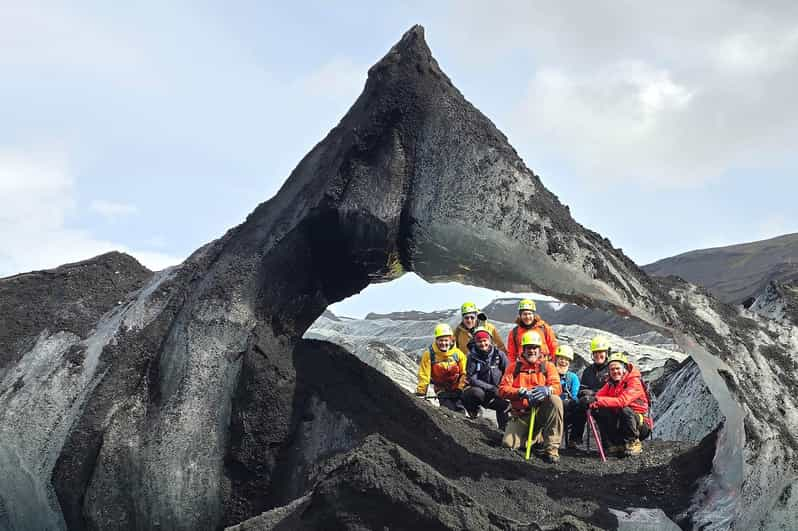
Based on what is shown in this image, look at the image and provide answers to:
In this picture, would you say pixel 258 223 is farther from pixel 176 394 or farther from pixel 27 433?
pixel 27 433

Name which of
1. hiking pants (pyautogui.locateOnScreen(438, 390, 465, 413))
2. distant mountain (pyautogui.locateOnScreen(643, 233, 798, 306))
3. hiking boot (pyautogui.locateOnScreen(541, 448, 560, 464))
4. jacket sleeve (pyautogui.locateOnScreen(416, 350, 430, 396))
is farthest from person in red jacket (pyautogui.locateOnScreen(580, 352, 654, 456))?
distant mountain (pyautogui.locateOnScreen(643, 233, 798, 306))

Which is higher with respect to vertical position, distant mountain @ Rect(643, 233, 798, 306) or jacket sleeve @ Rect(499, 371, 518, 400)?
distant mountain @ Rect(643, 233, 798, 306)

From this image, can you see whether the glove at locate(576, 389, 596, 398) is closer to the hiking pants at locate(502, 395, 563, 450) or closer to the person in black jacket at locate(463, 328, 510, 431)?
the person in black jacket at locate(463, 328, 510, 431)

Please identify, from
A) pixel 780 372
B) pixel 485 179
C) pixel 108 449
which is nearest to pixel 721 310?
pixel 780 372

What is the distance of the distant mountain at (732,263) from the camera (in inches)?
1065

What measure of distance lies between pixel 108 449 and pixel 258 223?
161 centimetres

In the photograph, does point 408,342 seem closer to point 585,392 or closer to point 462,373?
point 462,373

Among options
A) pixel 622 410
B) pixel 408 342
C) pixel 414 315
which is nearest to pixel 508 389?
pixel 622 410

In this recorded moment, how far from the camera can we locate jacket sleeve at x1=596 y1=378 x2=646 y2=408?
22.0ft

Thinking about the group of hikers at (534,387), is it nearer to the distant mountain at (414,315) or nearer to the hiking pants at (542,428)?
the hiking pants at (542,428)

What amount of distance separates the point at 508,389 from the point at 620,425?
101 centimetres

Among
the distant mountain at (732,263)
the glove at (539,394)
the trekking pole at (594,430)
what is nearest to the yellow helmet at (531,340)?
the glove at (539,394)

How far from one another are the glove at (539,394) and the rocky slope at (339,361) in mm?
514

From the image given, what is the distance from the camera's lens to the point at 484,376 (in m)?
7.81
